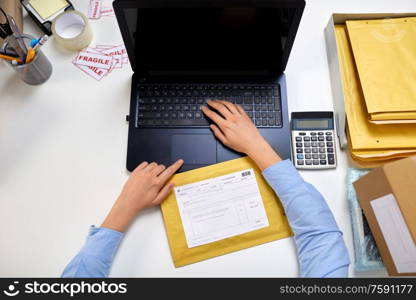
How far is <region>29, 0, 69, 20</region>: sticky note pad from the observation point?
2.75ft

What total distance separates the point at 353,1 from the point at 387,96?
328 mm

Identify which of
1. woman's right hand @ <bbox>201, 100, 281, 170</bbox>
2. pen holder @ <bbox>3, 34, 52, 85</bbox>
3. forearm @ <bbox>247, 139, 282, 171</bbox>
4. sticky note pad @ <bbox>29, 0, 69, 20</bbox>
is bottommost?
forearm @ <bbox>247, 139, 282, 171</bbox>

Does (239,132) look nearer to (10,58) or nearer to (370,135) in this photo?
(370,135)

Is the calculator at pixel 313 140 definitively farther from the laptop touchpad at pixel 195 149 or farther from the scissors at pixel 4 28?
the scissors at pixel 4 28

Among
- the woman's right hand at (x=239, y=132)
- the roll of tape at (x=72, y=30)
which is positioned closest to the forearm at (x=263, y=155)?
the woman's right hand at (x=239, y=132)

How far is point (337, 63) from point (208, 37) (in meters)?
0.31

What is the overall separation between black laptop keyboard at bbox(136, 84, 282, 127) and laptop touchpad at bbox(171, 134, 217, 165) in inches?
1.2

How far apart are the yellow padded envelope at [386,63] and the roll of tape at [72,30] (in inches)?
25.3

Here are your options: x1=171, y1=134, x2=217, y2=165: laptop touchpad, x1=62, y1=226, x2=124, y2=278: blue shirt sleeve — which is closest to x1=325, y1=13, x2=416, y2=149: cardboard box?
x1=171, y1=134, x2=217, y2=165: laptop touchpad

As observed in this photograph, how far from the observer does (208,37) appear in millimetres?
695

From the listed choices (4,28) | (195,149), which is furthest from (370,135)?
(4,28)

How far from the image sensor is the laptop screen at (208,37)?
2.05 ft

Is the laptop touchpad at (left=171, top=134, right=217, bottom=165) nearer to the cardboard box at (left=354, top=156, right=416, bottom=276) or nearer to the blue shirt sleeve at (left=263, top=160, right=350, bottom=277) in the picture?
the blue shirt sleeve at (left=263, top=160, right=350, bottom=277)

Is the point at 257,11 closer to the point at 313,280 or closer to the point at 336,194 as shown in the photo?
the point at 336,194
